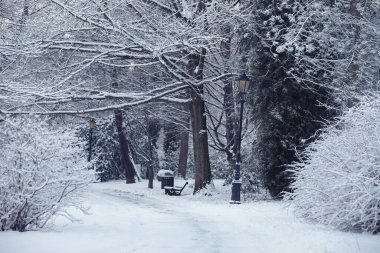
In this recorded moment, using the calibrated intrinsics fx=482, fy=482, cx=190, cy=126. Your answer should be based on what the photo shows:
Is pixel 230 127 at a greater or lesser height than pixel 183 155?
greater

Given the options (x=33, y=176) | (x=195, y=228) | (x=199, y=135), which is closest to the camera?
(x=33, y=176)

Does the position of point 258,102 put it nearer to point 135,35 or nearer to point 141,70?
point 135,35

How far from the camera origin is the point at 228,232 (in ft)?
31.7

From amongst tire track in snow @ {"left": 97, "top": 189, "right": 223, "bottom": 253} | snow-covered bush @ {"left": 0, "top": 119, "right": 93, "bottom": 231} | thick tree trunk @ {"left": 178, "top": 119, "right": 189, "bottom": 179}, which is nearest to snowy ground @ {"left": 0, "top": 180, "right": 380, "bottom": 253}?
tire track in snow @ {"left": 97, "top": 189, "right": 223, "bottom": 253}

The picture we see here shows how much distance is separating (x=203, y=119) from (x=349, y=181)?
11.8 m

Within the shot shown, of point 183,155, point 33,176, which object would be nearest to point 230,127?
point 183,155

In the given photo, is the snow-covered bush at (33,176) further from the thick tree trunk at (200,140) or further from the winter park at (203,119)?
the thick tree trunk at (200,140)

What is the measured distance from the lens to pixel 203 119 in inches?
802

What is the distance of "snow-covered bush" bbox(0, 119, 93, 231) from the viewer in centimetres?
876

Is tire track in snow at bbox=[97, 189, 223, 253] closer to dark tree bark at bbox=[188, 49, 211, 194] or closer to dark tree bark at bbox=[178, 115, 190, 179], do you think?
dark tree bark at bbox=[188, 49, 211, 194]

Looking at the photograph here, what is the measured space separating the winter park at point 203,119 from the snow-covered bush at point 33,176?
27 mm

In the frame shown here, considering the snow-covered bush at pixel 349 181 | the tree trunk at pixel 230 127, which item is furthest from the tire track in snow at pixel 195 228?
the tree trunk at pixel 230 127

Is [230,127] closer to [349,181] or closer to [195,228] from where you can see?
[195,228]

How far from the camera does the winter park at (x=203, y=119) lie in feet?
28.7
